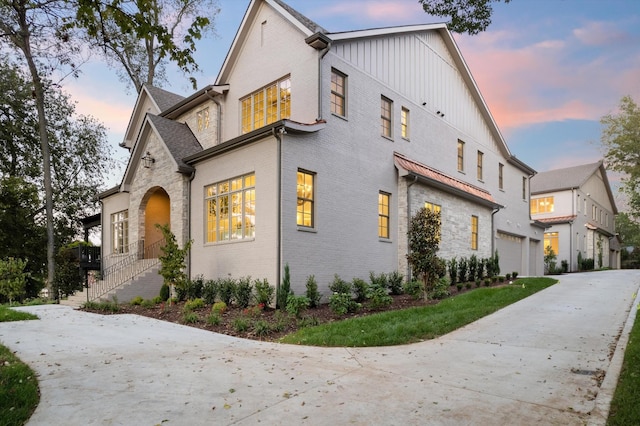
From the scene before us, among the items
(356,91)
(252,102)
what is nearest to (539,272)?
(356,91)

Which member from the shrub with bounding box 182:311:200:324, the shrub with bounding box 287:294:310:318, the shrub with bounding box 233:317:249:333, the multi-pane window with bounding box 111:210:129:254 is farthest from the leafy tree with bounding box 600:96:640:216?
the multi-pane window with bounding box 111:210:129:254

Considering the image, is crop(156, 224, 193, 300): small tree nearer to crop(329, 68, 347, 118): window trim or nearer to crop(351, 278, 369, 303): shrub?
crop(351, 278, 369, 303): shrub

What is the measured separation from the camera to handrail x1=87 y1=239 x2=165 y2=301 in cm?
1498

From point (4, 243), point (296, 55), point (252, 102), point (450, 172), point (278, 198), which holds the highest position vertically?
point (296, 55)

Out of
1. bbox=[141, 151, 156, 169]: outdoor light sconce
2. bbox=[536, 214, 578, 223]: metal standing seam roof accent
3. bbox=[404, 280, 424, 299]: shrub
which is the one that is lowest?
bbox=[404, 280, 424, 299]: shrub

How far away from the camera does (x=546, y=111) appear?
17125mm

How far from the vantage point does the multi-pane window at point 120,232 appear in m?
19.2

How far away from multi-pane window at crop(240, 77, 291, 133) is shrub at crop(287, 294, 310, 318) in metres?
6.41

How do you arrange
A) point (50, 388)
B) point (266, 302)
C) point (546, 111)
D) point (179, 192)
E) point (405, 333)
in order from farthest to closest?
point (546, 111) → point (179, 192) → point (266, 302) → point (405, 333) → point (50, 388)

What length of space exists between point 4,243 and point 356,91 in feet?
62.3

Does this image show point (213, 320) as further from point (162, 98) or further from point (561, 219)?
point (561, 219)

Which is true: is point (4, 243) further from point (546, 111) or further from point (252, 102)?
point (546, 111)

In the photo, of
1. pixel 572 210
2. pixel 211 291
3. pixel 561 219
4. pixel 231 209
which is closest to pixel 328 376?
pixel 211 291

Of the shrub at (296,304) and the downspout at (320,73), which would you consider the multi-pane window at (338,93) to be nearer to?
the downspout at (320,73)
